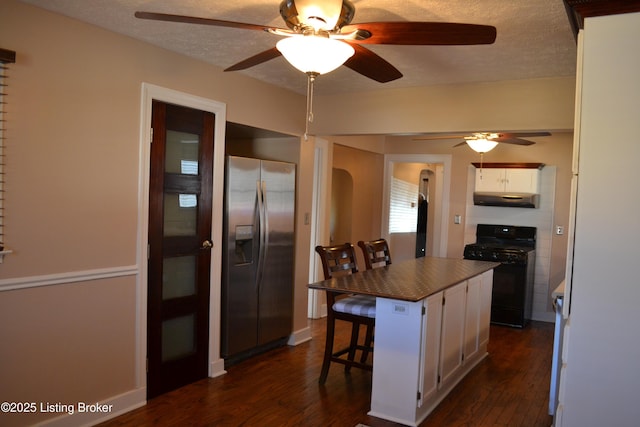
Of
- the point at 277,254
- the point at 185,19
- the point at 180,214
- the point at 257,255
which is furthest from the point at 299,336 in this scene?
the point at 185,19

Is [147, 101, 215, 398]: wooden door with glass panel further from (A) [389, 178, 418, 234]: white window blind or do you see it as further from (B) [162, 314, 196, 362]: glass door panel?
(A) [389, 178, 418, 234]: white window blind

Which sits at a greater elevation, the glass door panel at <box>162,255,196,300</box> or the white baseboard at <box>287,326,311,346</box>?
the glass door panel at <box>162,255,196,300</box>

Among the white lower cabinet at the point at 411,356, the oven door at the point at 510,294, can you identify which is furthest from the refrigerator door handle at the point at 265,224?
the oven door at the point at 510,294

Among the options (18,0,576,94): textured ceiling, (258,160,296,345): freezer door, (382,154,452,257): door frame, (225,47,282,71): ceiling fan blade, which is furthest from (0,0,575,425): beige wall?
(382,154,452,257): door frame

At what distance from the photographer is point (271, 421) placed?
10.3 feet

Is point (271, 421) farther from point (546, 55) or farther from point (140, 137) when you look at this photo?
point (546, 55)

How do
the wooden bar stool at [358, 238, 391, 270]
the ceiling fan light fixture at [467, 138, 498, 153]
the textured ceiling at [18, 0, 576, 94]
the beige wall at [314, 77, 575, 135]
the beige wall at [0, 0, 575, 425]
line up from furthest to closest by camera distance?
the ceiling fan light fixture at [467, 138, 498, 153] → the wooden bar stool at [358, 238, 391, 270] → the beige wall at [314, 77, 575, 135] → the beige wall at [0, 0, 575, 425] → the textured ceiling at [18, 0, 576, 94]

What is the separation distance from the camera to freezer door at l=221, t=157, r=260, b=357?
159 inches

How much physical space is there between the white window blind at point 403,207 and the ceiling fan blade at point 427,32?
201 inches

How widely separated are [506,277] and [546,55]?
3.13 metres

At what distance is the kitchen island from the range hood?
105 inches

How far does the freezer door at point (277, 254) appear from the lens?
4.36m

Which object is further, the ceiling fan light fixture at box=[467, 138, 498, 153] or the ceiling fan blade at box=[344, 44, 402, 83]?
the ceiling fan light fixture at box=[467, 138, 498, 153]

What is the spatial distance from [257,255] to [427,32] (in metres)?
2.72
